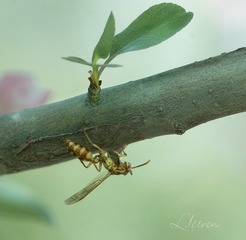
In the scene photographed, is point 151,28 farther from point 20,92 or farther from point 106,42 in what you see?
point 20,92

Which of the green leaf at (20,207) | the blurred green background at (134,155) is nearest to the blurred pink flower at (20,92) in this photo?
the green leaf at (20,207)

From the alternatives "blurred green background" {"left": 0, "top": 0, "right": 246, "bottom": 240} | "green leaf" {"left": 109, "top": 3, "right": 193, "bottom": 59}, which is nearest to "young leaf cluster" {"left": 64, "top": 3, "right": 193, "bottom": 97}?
"green leaf" {"left": 109, "top": 3, "right": 193, "bottom": 59}

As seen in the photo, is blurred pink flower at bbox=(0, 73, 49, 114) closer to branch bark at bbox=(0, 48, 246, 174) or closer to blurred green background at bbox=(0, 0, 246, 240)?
branch bark at bbox=(0, 48, 246, 174)

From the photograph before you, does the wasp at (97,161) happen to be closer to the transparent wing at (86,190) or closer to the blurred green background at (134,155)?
the transparent wing at (86,190)

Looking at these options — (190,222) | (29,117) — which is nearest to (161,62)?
(190,222)

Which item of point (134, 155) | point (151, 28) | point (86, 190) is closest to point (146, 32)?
point (151, 28)
